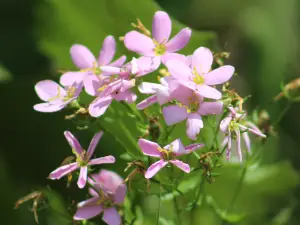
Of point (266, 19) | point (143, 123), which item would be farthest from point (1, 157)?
point (266, 19)

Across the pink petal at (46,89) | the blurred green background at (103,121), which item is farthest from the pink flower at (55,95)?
the blurred green background at (103,121)

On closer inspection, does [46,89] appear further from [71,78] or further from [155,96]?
[155,96]

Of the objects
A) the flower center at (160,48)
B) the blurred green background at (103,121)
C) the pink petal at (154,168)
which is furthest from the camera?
the blurred green background at (103,121)

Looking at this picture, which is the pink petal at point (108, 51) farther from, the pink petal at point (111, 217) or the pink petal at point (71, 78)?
the pink petal at point (111, 217)

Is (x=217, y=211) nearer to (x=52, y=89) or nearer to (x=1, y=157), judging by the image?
(x=52, y=89)

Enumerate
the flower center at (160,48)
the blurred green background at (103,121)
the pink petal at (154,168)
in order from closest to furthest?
the pink petal at (154,168), the flower center at (160,48), the blurred green background at (103,121)

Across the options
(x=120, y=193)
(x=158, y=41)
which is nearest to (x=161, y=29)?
(x=158, y=41)
